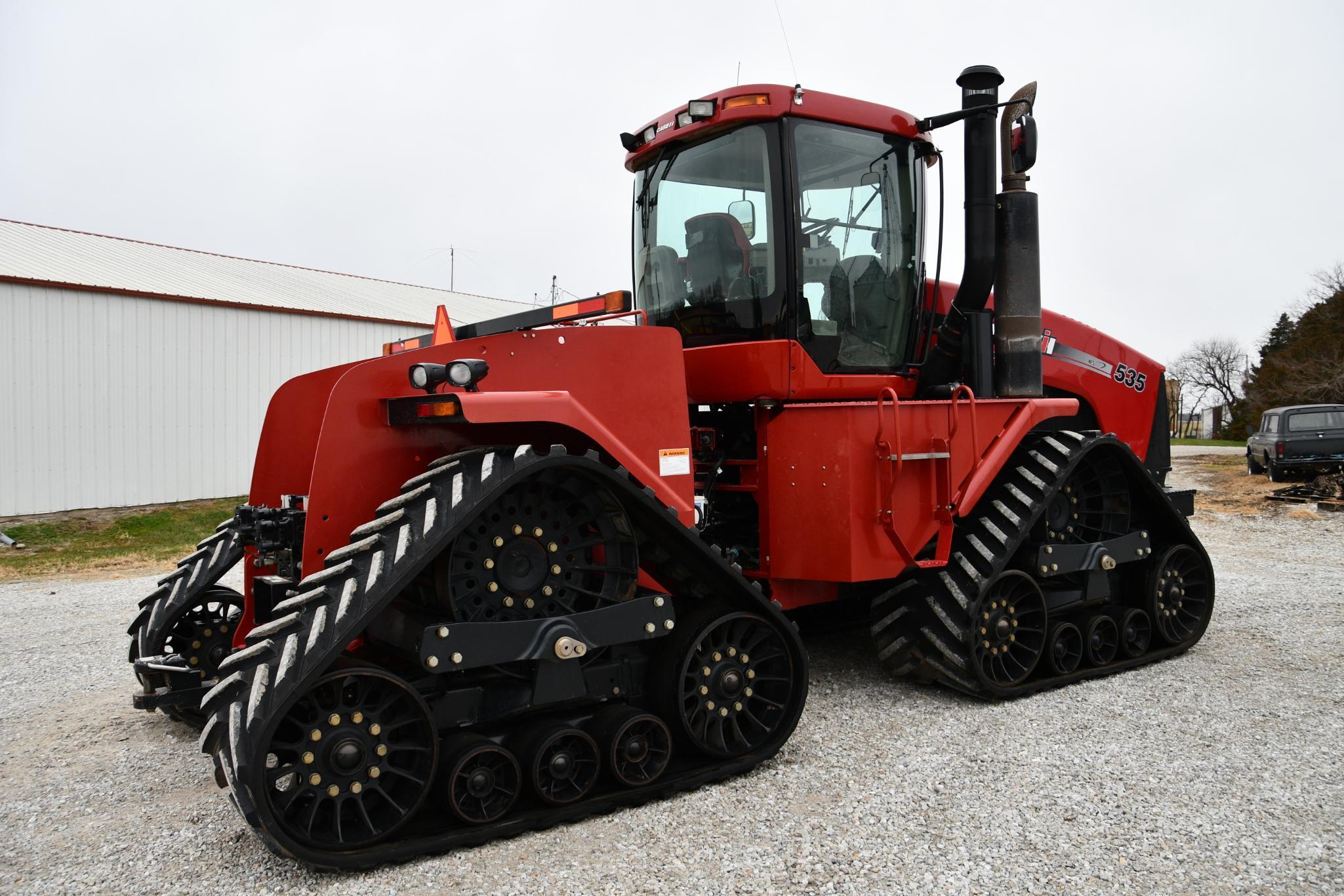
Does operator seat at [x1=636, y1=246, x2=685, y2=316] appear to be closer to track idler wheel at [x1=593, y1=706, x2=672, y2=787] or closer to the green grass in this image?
track idler wheel at [x1=593, y1=706, x2=672, y2=787]

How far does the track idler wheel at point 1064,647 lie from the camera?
5.66 m

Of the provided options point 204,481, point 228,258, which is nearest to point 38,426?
point 204,481

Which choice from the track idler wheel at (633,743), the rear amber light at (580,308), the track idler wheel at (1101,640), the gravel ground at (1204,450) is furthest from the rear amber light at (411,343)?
the gravel ground at (1204,450)

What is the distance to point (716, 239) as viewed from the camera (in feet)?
17.7

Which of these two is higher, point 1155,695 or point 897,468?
point 897,468

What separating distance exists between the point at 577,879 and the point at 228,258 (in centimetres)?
2065

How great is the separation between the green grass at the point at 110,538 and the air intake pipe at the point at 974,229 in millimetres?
9741

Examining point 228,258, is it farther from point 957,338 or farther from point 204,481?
point 957,338

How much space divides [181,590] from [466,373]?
7.73 ft

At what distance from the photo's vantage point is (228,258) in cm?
2086

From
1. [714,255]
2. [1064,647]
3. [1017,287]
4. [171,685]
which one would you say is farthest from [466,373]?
[1064,647]

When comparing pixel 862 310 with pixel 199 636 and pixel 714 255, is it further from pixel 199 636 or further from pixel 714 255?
pixel 199 636

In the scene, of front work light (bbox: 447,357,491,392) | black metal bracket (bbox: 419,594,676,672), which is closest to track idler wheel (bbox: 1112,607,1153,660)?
black metal bracket (bbox: 419,594,676,672)

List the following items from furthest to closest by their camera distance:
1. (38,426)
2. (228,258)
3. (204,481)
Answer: (228,258) → (204,481) → (38,426)
